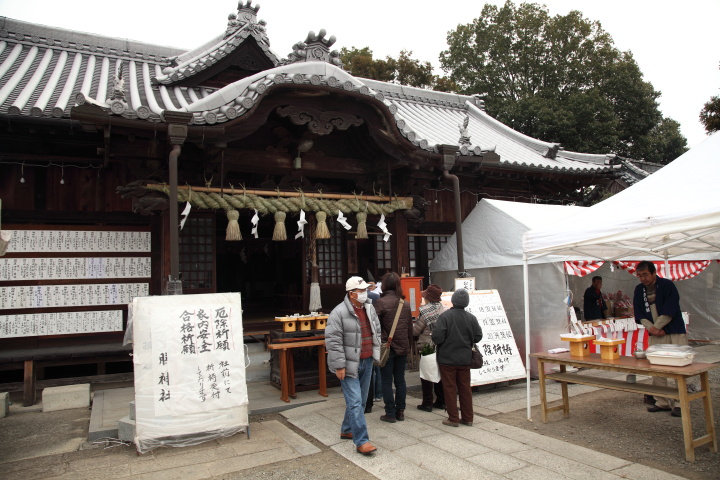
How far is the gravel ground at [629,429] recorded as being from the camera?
480 centimetres

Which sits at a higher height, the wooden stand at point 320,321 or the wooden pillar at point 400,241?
the wooden pillar at point 400,241

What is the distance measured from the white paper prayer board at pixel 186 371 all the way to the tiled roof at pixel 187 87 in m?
2.98

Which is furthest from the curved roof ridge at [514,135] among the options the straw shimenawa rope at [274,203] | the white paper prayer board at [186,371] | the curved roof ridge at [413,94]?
the white paper prayer board at [186,371]

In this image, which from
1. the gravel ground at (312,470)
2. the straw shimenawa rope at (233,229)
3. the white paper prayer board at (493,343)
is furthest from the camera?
the straw shimenawa rope at (233,229)

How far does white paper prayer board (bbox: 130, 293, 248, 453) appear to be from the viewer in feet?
17.6

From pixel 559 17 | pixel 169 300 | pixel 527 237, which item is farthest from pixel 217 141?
pixel 559 17

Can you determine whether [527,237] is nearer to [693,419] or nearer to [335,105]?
[693,419]

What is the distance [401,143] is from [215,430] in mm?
5723

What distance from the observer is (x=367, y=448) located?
16.7ft

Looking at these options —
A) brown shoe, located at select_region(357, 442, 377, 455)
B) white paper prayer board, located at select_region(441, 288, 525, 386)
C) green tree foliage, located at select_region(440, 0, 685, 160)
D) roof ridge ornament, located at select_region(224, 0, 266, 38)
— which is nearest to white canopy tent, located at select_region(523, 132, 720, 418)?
white paper prayer board, located at select_region(441, 288, 525, 386)

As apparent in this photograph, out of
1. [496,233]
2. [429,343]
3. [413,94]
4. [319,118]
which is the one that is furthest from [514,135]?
[429,343]

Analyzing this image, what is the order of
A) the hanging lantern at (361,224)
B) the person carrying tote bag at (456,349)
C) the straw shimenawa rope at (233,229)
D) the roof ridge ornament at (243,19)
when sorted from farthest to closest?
the roof ridge ornament at (243,19) → the hanging lantern at (361,224) → the straw shimenawa rope at (233,229) → the person carrying tote bag at (456,349)

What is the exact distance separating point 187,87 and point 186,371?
7.95m

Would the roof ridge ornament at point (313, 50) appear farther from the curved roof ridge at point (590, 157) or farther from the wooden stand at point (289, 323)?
the curved roof ridge at point (590, 157)
